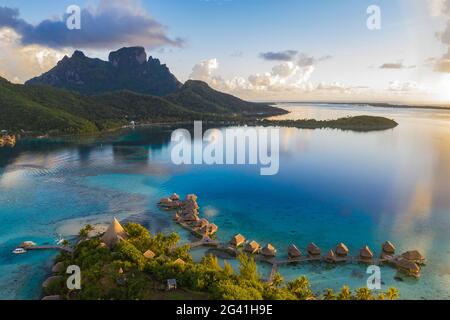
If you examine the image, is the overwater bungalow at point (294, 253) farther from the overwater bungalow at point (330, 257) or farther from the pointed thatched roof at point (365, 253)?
the pointed thatched roof at point (365, 253)

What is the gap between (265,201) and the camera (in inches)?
1587

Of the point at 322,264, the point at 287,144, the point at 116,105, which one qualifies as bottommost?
the point at 322,264

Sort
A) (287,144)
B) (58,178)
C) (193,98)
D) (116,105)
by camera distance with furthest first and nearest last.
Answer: (193,98), (116,105), (287,144), (58,178)

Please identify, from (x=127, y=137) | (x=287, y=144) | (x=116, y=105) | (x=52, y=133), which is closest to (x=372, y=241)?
(x=287, y=144)

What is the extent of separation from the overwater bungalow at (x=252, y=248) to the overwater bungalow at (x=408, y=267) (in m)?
9.28

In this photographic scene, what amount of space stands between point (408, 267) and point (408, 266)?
Answer: 0.21 feet

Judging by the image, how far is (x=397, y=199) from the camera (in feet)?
134

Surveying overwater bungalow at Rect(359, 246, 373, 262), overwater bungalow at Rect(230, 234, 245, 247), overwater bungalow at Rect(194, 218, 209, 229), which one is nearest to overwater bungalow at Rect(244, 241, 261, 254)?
overwater bungalow at Rect(230, 234, 245, 247)

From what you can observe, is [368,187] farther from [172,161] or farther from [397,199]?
[172,161]

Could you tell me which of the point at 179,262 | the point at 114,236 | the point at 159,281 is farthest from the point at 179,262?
the point at 114,236

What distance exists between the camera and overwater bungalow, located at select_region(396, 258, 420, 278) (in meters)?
23.9

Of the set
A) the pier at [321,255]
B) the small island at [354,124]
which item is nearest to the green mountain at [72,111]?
the small island at [354,124]

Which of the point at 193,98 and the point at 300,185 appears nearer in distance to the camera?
the point at 300,185

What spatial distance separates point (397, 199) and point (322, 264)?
19.9 m
